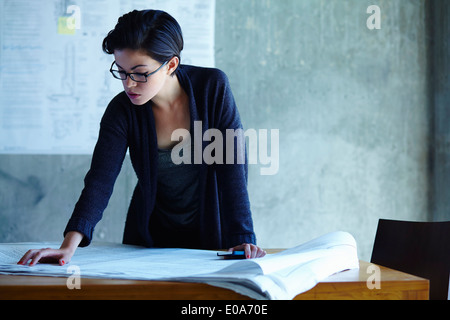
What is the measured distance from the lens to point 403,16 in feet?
9.45

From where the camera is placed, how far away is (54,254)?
1064 mm

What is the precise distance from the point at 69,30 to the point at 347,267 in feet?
7.06

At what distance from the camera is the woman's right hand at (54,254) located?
1.03 m

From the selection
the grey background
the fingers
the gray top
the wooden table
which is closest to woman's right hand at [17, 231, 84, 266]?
the fingers

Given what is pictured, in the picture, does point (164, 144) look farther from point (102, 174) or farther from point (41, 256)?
point (41, 256)

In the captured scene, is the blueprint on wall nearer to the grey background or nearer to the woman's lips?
the grey background

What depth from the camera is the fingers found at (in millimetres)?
1023

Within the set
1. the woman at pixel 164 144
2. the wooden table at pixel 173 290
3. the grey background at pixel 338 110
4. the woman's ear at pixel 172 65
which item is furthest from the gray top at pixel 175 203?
the grey background at pixel 338 110

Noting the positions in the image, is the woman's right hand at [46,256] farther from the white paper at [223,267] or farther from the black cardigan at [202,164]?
the black cardigan at [202,164]

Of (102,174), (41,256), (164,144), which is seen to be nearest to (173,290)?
(41,256)

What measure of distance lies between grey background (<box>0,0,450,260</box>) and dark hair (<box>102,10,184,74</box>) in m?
1.34

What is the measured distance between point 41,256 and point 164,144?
20.8 inches
